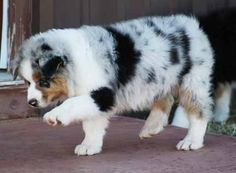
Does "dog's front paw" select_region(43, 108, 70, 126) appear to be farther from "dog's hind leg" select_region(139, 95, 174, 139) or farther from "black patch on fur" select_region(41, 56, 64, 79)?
"dog's hind leg" select_region(139, 95, 174, 139)

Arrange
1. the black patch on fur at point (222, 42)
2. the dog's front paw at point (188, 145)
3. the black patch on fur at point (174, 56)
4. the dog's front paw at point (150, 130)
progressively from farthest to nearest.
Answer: the dog's front paw at point (150, 130)
the black patch on fur at point (222, 42)
the dog's front paw at point (188, 145)
the black patch on fur at point (174, 56)

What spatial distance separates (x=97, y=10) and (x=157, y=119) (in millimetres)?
2015

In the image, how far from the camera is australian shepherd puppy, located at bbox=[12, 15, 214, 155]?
15.5ft

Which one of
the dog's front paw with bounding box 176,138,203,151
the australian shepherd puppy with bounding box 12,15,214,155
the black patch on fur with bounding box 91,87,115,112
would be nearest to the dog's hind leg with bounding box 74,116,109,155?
the australian shepherd puppy with bounding box 12,15,214,155

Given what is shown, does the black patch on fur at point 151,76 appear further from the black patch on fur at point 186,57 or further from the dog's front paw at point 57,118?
the dog's front paw at point 57,118

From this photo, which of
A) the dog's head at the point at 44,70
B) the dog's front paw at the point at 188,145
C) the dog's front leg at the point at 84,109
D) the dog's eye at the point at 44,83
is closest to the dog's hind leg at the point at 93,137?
the dog's front leg at the point at 84,109

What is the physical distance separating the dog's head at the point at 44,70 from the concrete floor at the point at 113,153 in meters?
0.51

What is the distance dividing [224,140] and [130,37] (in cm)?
142

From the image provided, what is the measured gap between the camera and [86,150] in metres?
5.15

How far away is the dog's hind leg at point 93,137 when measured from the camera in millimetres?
5145

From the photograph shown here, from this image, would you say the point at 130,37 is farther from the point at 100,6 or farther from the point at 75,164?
the point at 100,6

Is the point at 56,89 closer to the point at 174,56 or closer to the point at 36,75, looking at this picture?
the point at 36,75

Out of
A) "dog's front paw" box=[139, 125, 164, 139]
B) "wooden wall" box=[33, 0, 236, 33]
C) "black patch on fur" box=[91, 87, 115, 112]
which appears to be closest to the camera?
"black patch on fur" box=[91, 87, 115, 112]

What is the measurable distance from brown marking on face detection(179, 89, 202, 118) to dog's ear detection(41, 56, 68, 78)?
121cm
